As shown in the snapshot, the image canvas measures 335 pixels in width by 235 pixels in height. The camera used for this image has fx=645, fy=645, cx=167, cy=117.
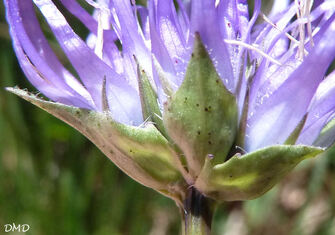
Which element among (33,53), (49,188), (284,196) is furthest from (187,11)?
(284,196)

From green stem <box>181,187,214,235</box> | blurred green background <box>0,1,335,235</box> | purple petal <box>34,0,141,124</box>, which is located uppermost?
blurred green background <box>0,1,335,235</box>

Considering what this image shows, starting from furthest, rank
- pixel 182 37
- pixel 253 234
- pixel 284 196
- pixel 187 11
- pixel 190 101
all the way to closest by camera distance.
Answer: pixel 284 196, pixel 253 234, pixel 187 11, pixel 182 37, pixel 190 101

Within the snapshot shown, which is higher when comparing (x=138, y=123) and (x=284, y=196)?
(x=284, y=196)

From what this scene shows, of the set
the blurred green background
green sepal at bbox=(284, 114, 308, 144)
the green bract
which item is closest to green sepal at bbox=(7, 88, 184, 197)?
the green bract

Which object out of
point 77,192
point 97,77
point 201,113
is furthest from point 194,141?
point 77,192

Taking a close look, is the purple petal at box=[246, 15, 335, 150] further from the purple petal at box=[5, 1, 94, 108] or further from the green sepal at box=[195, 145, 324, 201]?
the purple petal at box=[5, 1, 94, 108]

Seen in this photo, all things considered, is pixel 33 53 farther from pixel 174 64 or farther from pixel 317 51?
pixel 317 51
